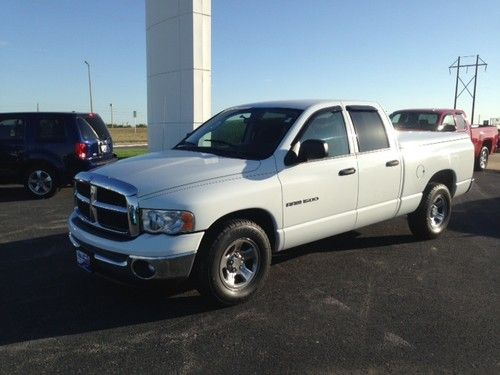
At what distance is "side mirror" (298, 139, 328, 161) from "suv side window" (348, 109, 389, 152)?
99 cm

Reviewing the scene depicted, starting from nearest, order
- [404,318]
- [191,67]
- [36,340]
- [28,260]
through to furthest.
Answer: [36,340]
[404,318]
[28,260]
[191,67]

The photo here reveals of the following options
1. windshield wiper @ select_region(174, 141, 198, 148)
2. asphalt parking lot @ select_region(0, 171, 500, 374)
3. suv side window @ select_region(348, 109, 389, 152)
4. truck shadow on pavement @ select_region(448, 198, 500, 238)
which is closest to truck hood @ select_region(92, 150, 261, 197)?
windshield wiper @ select_region(174, 141, 198, 148)

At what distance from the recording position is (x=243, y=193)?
13.3ft

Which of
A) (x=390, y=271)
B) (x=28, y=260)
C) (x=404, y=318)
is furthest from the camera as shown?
(x=28, y=260)

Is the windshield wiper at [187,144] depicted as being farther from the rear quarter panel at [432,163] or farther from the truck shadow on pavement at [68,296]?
the rear quarter panel at [432,163]

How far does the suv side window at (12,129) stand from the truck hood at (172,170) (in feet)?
20.8

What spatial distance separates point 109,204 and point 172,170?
2.00ft

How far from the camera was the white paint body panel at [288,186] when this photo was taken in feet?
12.4

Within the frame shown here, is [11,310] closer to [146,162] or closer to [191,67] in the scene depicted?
[146,162]

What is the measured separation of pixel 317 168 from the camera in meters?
4.66

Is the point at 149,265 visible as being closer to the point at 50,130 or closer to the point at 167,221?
the point at 167,221

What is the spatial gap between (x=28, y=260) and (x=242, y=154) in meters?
2.98

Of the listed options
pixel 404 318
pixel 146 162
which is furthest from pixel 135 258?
pixel 404 318

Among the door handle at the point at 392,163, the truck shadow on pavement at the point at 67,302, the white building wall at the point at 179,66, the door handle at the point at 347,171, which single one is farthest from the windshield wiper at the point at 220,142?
the white building wall at the point at 179,66
